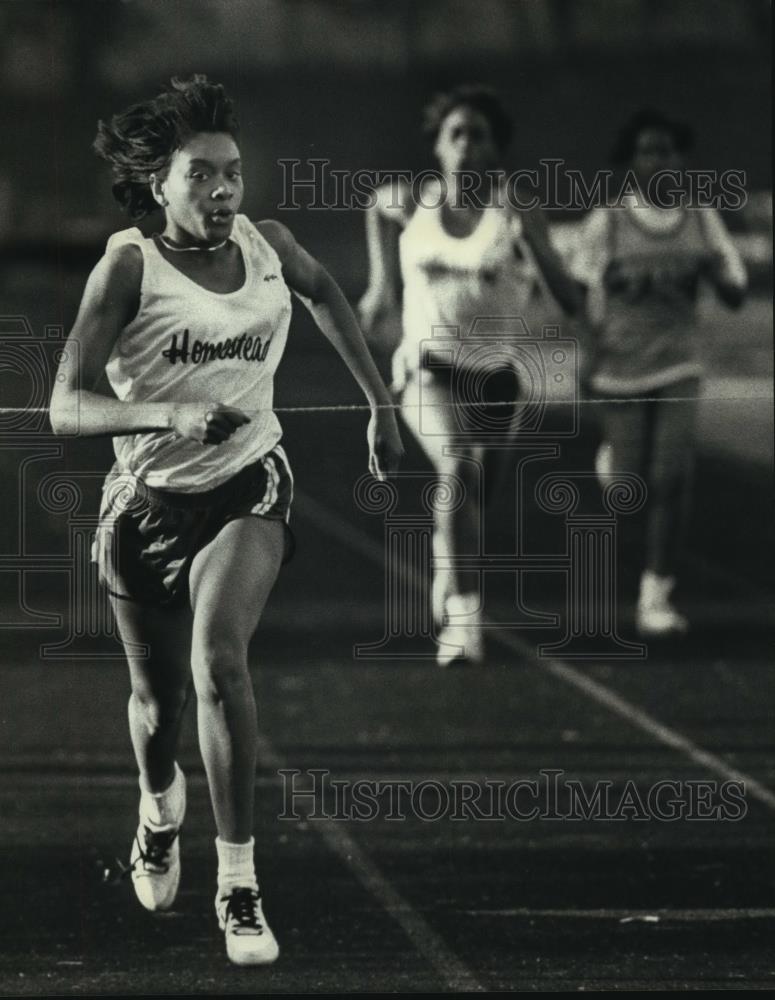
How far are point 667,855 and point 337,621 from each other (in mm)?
1226

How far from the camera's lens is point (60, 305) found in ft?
14.1

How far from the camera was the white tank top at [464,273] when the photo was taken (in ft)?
16.9

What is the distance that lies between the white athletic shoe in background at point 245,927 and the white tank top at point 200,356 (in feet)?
2.37

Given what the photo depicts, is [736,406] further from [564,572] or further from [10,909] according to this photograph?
[10,909]

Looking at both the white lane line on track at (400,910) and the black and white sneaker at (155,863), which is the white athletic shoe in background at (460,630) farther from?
the black and white sneaker at (155,863)

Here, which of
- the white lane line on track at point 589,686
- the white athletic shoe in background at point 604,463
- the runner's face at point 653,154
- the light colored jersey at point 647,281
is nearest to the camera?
the white lane line on track at point 589,686

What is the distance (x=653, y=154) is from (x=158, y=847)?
281 centimetres

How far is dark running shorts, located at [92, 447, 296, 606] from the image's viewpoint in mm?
4098

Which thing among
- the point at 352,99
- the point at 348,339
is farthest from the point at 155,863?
the point at 352,99

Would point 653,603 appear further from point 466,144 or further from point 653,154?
point 466,144

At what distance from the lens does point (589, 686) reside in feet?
28.0

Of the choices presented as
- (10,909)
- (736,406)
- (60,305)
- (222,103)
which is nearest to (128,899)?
(10,909)

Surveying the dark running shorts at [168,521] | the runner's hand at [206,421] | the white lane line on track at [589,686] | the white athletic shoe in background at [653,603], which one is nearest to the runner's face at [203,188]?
the runner's hand at [206,421]

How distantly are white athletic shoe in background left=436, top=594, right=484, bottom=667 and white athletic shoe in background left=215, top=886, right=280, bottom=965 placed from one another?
4.31 ft
